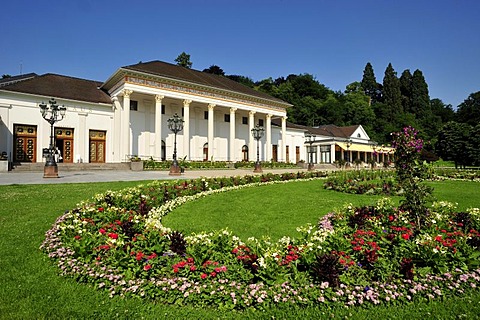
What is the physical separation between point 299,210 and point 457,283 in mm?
4477

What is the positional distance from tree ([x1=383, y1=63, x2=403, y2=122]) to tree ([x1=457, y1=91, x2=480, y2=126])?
1440cm

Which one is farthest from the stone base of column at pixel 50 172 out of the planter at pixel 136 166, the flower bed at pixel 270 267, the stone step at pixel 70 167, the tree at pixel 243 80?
the tree at pixel 243 80

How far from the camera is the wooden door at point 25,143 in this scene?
25766mm

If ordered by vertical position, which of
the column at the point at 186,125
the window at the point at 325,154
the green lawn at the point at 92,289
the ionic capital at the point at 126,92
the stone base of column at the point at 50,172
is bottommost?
the green lawn at the point at 92,289

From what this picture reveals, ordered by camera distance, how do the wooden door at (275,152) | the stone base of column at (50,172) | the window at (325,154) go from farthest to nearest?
the window at (325,154) → the wooden door at (275,152) → the stone base of column at (50,172)

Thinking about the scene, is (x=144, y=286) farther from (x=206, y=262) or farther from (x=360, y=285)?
(x=360, y=285)

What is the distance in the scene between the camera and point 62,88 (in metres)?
29.3

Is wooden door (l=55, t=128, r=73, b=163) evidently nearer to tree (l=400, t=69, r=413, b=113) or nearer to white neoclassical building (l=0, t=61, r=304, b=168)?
white neoclassical building (l=0, t=61, r=304, b=168)

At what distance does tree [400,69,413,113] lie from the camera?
274 ft

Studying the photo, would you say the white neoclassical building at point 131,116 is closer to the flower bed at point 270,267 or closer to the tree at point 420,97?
the flower bed at point 270,267

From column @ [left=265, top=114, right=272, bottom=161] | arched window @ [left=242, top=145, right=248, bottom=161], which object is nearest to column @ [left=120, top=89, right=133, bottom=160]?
arched window @ [left=242, top=145, right=248, bottom=161]

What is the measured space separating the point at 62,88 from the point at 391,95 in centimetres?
7514

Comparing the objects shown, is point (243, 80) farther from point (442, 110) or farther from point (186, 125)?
point (442, 110)

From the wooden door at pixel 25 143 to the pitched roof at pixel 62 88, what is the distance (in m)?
3.16
